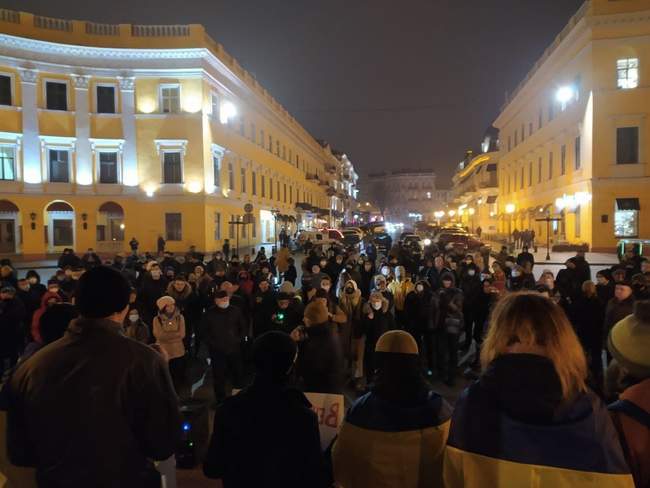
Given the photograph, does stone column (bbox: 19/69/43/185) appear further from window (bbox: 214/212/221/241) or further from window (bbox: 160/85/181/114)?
window (bbox: 214/212/221/241)

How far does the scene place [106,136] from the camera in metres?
32.5

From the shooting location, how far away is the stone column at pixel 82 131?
31969 mm

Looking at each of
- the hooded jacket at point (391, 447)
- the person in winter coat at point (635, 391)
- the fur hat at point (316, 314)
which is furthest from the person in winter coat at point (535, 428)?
the fur hat at point (316, 314)

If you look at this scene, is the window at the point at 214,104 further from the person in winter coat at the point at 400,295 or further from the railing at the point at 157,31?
the person in winter coat at the point at 400,295

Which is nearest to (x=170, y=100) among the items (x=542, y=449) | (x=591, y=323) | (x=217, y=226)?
(x=217, y=226)

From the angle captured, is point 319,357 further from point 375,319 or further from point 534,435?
point 534,435

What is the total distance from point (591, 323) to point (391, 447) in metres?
6.44

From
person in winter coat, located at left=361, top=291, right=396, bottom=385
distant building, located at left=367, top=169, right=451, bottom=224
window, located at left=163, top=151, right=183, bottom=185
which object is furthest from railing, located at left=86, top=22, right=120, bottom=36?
distant building, located at left=367, top=169, right=451, bottom=224

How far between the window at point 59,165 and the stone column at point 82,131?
0.64 meters

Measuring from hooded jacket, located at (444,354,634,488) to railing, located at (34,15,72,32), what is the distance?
37.7 metres

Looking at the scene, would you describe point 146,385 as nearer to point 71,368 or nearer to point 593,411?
point 71,368

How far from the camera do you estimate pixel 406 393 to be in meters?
Answer: 2.62

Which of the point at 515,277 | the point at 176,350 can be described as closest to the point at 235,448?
the point at 176,350

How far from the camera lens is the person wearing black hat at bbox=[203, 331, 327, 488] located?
7.73 ft
